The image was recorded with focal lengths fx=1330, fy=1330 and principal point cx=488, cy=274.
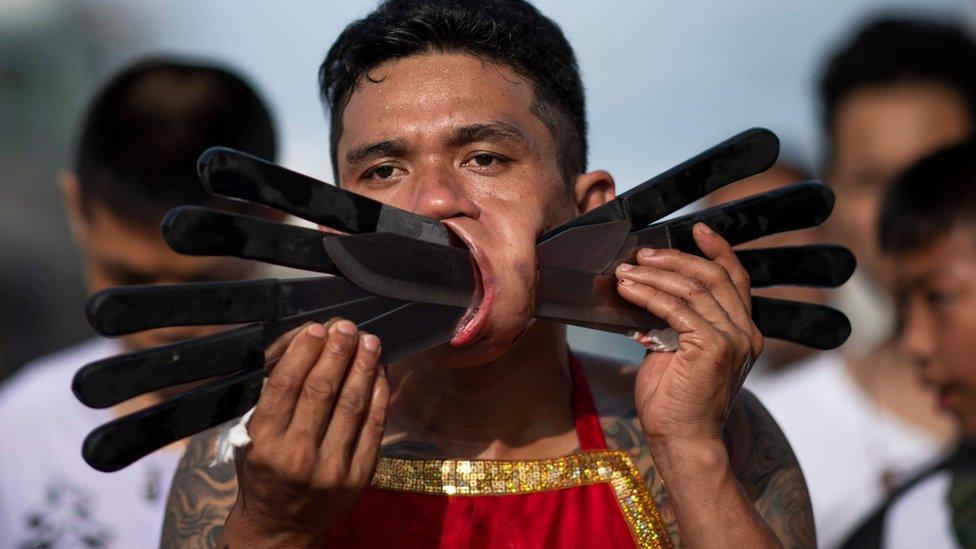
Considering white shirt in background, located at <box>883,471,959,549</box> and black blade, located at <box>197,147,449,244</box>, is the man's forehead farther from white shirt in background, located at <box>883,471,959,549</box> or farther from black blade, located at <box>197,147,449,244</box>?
white shirt in background, located at <box>883,471,959,549</box>

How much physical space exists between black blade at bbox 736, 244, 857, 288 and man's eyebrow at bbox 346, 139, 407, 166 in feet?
2.34

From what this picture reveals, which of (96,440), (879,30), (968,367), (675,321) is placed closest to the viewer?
(96,440)

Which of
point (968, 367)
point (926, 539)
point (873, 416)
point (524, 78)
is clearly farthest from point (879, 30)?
point (524, 78)

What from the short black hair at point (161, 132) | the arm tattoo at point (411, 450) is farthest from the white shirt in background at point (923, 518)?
the short black hair at point (161, 132)

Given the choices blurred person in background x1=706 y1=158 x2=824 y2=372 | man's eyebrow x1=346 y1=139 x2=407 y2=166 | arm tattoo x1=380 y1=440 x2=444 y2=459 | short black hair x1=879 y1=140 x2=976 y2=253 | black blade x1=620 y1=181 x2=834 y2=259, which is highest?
blurred person in background x1=706 y1=158 x2=824 y2=372

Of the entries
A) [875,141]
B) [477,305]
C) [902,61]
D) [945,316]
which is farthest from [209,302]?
[902,61]

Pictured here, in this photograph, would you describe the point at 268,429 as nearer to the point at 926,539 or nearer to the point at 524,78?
the point at 524,78

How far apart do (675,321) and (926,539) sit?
223 cm

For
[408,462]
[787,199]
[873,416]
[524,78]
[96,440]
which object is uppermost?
[873,416]

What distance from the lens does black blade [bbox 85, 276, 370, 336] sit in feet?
6.74

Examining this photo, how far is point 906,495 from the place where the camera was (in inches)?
176

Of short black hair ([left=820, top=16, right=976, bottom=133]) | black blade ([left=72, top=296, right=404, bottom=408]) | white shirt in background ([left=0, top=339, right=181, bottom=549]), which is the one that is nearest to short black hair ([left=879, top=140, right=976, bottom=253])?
short black hair ([left=820, top=16, right=976, bottom=133])

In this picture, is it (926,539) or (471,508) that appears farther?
(926,539)

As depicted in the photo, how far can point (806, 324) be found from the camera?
2.70 meters
